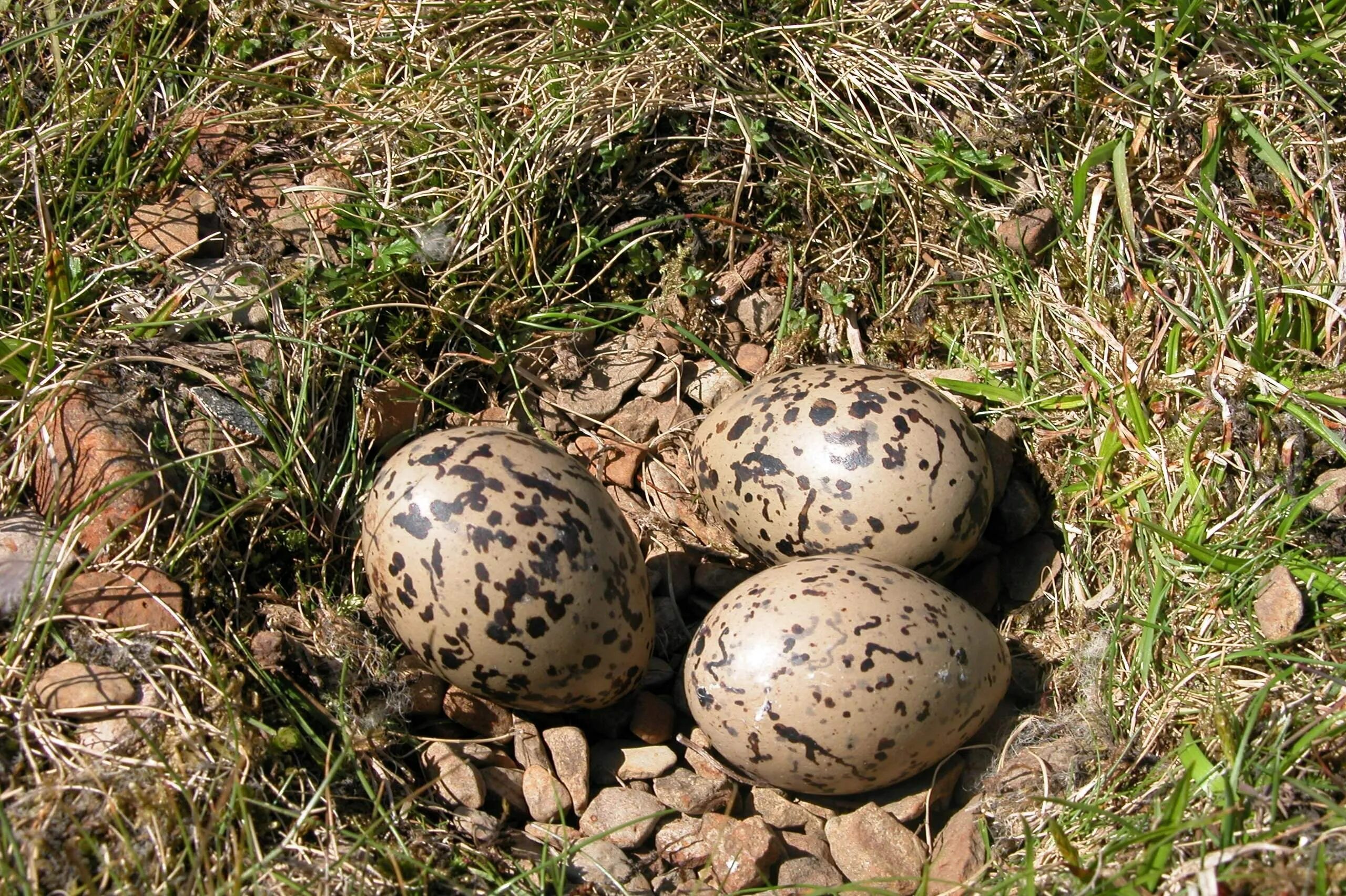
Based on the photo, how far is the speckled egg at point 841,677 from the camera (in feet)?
7.88

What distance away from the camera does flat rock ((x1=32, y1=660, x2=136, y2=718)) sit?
2.25m

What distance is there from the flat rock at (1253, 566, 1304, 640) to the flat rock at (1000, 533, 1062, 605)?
1.81ft

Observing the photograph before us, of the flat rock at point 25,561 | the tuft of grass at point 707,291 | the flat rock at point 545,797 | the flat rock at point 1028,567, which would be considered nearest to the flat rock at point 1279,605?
the tuft of grass at point 707,291

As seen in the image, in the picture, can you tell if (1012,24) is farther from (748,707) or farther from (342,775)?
(342,775)

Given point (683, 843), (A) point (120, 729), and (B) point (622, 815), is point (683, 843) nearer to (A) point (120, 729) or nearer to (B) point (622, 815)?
(B) point (622, 815)

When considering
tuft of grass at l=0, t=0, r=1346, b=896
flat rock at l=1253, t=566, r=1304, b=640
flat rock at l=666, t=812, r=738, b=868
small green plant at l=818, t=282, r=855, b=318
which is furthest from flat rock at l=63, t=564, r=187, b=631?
flat rock at l=1253, t=566, r=1304, b=640

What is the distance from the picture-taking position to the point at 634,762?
273 cm

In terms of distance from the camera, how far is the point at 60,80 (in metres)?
3.25

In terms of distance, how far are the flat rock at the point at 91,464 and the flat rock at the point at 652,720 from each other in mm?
1309

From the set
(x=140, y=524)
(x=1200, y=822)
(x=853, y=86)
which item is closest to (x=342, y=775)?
(x=140, y=524)

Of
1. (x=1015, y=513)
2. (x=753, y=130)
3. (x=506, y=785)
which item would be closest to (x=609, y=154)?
(x=753, y=130)

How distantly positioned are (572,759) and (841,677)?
0.74 metres

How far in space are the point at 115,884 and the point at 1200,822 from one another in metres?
2.07

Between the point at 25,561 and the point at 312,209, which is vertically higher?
the point at 312,209
